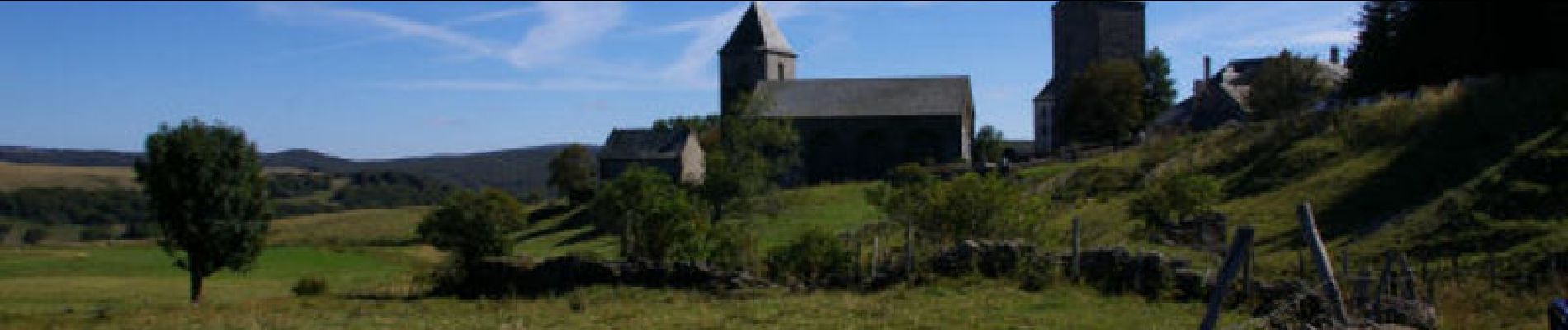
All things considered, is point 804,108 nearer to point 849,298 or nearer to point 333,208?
point 849,298

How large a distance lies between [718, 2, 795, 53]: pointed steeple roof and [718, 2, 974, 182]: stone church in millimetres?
5802

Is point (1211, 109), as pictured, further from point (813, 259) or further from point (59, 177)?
point (59, 177)

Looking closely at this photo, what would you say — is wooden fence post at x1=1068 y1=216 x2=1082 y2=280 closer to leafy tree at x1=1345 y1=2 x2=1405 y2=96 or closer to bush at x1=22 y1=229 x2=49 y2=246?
leafy tree at x1=1345 y1=2 x2=1405 y2=96

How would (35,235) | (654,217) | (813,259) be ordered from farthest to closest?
(35,235)
(654,217)
(813,259)

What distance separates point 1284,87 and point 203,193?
41152 millimetres

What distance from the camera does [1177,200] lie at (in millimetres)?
27516

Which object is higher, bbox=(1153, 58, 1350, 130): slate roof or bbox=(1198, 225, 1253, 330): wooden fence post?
bbox=(1153, 58, 1350, 130): slate roof

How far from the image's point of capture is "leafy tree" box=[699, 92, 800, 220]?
167ft

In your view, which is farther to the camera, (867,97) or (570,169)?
(570,169)

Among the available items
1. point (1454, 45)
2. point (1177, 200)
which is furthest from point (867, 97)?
point (1177, 200)

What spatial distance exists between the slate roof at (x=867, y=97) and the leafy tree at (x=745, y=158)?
3101 mm

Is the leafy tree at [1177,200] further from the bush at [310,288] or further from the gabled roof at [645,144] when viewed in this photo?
the gabled roof at [645,144]

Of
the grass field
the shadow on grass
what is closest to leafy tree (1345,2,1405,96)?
the shadow on grass

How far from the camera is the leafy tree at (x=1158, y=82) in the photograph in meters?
81.9
